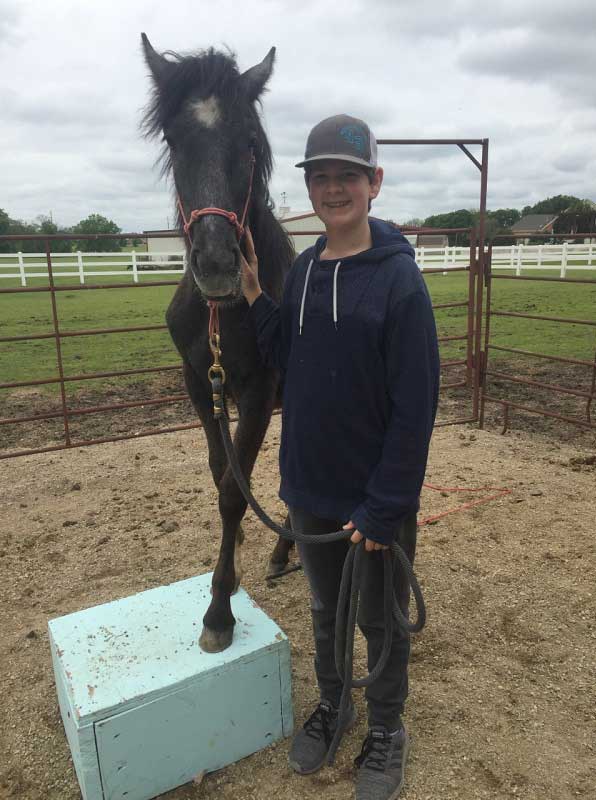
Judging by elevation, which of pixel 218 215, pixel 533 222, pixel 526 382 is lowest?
pixel 526 382

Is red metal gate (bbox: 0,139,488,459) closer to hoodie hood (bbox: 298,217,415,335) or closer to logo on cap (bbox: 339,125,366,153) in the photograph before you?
hoodie hood (bbox: 298,217,415,335)

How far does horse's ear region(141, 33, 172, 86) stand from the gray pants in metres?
1.52

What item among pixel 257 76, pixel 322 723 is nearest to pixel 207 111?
pixel 257 76

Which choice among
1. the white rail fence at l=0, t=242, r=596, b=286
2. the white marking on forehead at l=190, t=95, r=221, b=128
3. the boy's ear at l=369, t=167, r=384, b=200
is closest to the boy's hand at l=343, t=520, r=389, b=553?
the boy's ear at l=369, t=167, r=384, b=200

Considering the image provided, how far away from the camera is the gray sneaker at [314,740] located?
184 cm

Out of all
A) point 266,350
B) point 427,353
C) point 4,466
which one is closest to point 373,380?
point 427,353

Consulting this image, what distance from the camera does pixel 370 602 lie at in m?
1.69

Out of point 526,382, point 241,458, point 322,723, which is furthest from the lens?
point 526,382

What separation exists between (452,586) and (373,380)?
177 centimetres

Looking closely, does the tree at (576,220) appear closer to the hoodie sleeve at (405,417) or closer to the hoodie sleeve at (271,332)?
the hoodie sleeve at (271,332)

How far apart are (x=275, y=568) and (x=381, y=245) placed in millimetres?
2026

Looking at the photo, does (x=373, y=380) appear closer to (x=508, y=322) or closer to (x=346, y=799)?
(x=346, y=799)

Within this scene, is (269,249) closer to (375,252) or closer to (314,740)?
(375,252)

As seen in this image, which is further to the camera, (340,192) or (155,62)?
(155,62)
